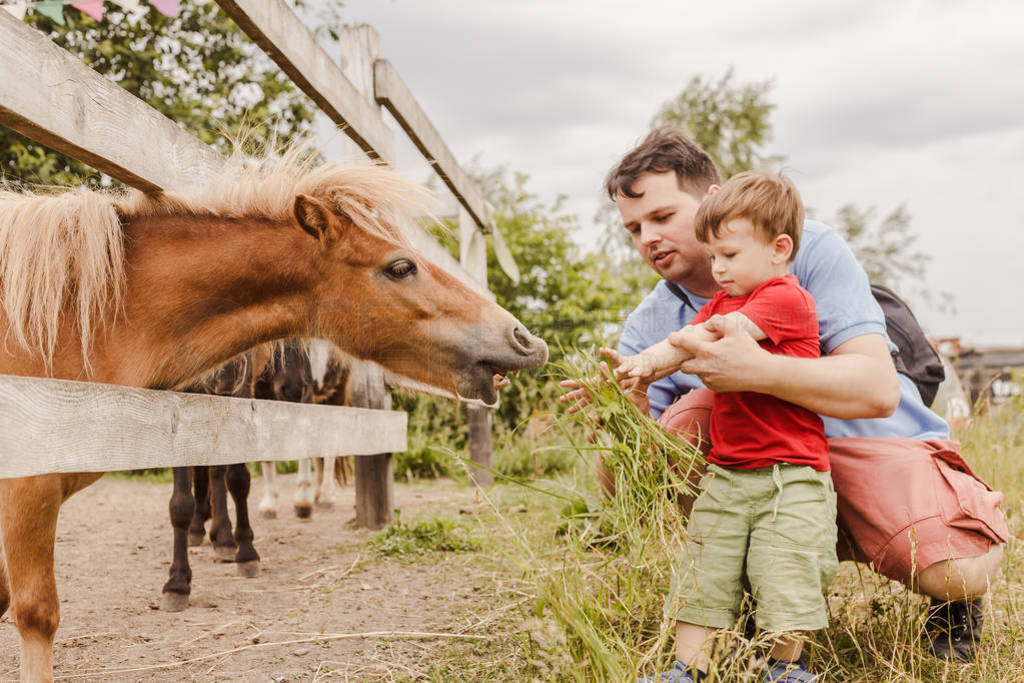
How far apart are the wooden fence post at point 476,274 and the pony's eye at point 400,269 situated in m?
2.88

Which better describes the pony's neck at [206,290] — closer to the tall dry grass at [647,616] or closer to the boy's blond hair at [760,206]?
the tall dry grass at [647,616]

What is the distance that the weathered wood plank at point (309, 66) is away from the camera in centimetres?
246

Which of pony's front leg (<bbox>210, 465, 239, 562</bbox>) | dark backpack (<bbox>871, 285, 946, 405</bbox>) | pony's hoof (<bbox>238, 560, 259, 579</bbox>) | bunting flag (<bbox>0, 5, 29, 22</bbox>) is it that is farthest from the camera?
pony's front leg (<bbox>210, 465, 239, 562</bbox>)

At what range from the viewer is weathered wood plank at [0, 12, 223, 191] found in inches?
62.6

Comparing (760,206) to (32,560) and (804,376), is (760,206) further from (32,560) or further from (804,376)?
(32,560)

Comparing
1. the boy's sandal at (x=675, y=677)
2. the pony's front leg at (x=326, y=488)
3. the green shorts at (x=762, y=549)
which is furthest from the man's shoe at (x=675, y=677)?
the pony's front leg at (x=326, y=488)

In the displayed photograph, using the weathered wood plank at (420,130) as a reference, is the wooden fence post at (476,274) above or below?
below

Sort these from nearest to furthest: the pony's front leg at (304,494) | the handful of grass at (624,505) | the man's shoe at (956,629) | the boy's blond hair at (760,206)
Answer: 1. the handful of grass at (624,505)
2. the boy's blond hair at (760,206)
3. the man's shoe at (956,629)
4. the pony's front leg at (304,494)

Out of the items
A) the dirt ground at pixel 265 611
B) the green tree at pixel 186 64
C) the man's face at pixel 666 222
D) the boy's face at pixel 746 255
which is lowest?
the dirt ground at pixel 265 611

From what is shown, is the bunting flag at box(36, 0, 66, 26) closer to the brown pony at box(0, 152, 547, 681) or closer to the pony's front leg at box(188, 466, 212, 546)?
the brown pony at box(0, 152, 547, 681)

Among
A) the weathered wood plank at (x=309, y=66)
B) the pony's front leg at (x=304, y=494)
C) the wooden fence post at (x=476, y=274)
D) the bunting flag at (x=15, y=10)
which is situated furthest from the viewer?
the wooden fence post at (x=476, y=274)

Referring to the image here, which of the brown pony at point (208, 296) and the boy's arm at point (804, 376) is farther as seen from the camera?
the brown pony at point (208, 296)

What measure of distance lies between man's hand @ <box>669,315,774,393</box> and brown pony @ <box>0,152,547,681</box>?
0.80 metres

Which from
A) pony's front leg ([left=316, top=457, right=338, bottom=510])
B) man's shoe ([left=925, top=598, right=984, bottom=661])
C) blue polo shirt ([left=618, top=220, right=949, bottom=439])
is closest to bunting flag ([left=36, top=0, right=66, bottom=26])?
blue polo shirt ([left=618, top=220, right=949, bottom=439])
